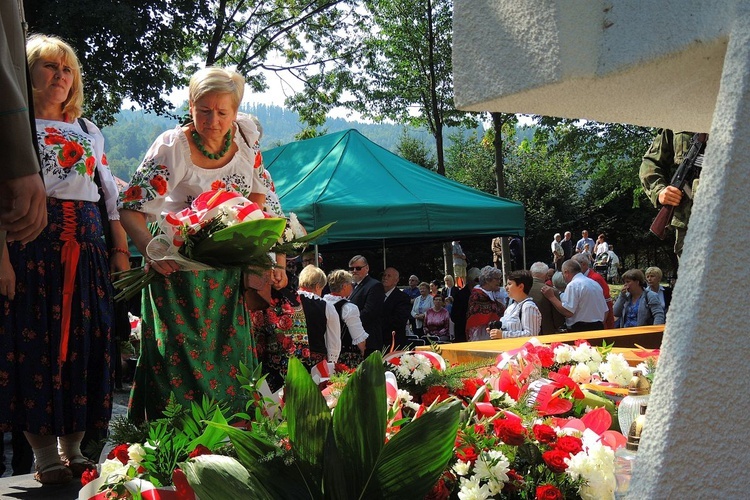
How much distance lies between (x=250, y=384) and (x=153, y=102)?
52.2ft

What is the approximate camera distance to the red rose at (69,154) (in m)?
3.85

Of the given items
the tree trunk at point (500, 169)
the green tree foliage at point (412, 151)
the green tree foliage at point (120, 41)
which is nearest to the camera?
the green tree foliage at point (120, 41)

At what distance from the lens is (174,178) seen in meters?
3.68

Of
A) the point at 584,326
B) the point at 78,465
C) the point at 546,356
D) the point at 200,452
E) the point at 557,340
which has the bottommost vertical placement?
the point at 584,326

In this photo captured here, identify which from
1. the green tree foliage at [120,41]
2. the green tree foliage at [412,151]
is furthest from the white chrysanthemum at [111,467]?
the green tree foliage at [412,151]

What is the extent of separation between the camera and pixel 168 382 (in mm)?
3500

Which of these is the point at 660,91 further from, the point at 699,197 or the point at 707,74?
the point at 699,197

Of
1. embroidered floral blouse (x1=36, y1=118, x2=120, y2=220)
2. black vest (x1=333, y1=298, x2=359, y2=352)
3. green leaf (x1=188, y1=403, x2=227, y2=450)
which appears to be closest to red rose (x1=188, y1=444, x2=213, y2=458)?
green leaf (x1=188, y1=403, x2=227, y2=450)

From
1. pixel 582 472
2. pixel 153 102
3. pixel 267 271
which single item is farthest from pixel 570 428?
pixel 153 102

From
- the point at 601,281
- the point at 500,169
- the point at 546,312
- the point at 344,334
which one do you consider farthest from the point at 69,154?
the point at 500,169

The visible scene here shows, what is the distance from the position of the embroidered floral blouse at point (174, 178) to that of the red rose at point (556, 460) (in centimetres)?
211

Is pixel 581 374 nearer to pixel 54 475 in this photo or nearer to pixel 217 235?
pixel 217 235

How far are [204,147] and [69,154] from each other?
0.65 meters

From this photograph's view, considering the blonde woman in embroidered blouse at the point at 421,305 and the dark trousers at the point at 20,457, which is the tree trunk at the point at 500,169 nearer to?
the blonde woman in embroidered blouse at the point at 421,305
